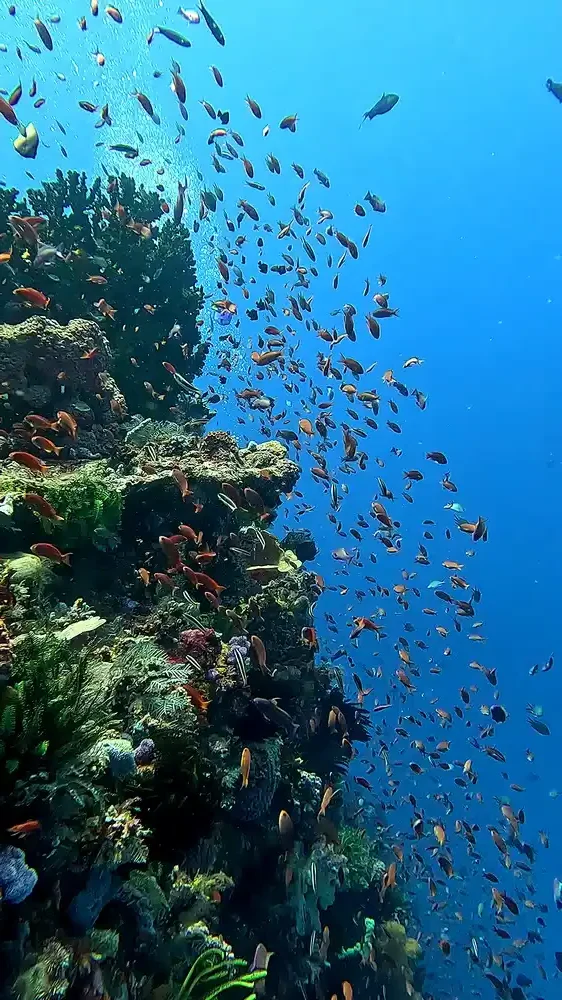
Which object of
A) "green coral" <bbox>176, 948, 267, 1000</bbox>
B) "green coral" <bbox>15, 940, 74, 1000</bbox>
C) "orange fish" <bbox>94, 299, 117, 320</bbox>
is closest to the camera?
"green coral" <bbox>15, 940, 74, 1000</bbox>

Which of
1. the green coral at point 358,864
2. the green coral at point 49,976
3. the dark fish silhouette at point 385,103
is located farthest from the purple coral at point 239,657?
the dark fish silhouette at point 385,103

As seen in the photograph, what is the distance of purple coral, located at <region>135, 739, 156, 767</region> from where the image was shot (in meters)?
3.94

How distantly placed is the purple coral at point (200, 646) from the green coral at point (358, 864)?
4764mm

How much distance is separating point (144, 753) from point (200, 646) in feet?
5.54

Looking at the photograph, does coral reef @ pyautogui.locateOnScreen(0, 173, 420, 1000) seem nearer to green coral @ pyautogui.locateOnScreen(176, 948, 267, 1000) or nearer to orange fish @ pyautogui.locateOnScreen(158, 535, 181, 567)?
green coral @ pyautogui.locateOnScreen(176, 948, 267, 1000)

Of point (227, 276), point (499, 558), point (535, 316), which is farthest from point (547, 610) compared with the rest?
point (227, 276)

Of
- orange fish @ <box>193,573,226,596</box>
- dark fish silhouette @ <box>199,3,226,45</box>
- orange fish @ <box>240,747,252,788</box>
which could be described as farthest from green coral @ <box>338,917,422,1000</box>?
dark fish silhouette @ <box>199,3,226,45</box>

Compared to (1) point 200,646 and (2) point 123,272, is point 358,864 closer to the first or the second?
(1) point 200,646

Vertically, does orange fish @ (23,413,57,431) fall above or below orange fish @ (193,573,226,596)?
above

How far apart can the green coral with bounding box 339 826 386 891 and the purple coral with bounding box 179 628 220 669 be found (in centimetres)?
476

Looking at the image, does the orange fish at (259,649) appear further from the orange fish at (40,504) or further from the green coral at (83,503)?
the orange fish at (40,504)

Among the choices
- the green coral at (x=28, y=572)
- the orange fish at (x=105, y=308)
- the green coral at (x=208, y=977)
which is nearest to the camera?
the green coral at (x=208, y=977)

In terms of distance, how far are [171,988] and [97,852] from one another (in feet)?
3.83

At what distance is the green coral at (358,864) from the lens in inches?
340
